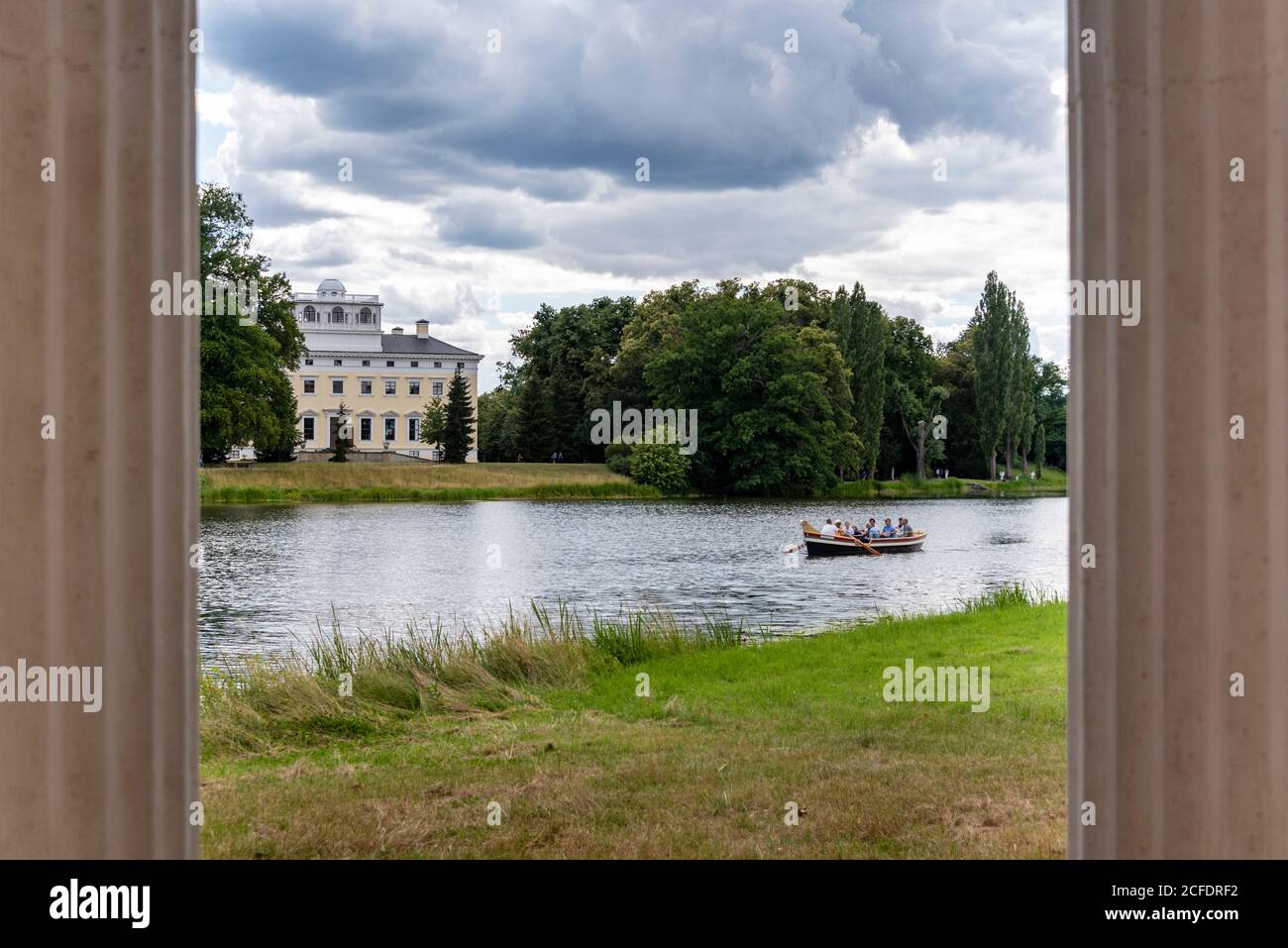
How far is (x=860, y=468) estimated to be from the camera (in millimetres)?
22406

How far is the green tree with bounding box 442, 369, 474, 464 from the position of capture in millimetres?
23109

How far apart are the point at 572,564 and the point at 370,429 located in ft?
35.0

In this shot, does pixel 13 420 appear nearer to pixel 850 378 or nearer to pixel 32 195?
pixel 32 195

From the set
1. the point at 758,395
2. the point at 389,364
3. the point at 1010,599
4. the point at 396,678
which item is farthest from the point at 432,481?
the point at 396,678

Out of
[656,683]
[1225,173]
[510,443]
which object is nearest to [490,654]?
[656,683]

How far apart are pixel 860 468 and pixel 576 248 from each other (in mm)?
12153

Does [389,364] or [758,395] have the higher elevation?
[389,364]

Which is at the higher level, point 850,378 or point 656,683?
point 850,378

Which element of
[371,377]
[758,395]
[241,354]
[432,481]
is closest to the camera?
[241,354]

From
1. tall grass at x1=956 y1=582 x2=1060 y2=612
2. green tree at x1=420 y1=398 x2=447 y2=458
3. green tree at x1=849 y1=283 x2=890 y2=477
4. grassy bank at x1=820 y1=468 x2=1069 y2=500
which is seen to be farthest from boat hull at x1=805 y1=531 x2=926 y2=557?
green tree at x1=420 y1=398 x2=447 y2=458

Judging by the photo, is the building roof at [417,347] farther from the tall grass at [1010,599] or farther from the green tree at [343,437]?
the tall grass at [1010,599]

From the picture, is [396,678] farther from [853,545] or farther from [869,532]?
[853,545]

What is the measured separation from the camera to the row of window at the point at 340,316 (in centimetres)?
2523

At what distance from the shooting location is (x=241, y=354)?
1841 cm
